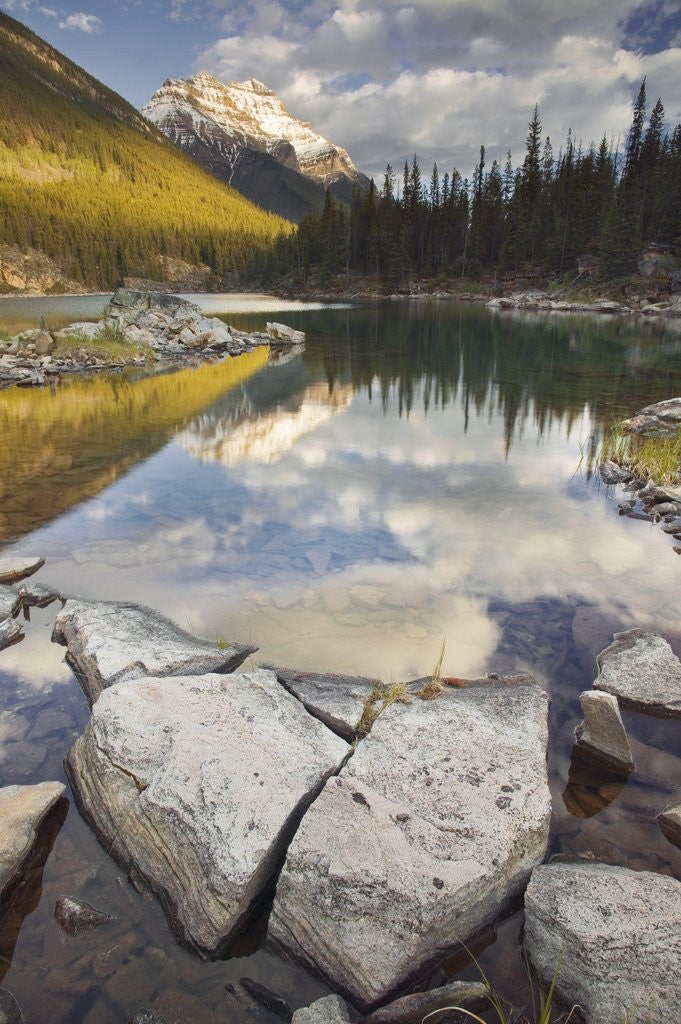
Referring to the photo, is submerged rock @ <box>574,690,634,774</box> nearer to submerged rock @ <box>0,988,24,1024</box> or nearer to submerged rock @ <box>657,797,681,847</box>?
submerged rock @ <box>657,797,681,847</box>

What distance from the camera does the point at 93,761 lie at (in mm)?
4125

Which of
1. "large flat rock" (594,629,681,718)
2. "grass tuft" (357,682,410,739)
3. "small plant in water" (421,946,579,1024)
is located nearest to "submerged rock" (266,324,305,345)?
"large flat rock" (594,629,681,718)

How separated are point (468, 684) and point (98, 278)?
157 meters

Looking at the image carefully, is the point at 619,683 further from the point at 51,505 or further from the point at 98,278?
the point at 98,278

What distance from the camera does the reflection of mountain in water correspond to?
1370 cm

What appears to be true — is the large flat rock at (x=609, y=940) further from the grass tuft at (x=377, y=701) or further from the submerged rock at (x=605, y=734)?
the grass tuft at (x=377, y=701)

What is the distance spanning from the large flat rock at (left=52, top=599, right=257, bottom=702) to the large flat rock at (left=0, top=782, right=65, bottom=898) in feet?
3.61

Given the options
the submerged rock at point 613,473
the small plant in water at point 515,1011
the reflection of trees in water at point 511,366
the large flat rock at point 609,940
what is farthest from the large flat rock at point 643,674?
the reflection of trees in water at point 511,366

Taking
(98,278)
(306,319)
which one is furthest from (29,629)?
(98,278)

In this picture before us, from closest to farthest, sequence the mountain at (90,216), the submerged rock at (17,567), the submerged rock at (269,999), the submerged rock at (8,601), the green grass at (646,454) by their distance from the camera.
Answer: the submerged rock at (269,999), the submerged rock at (8,601), the submerged rock at (17,567), the green grass at (646,454), the mountain at (90,216)

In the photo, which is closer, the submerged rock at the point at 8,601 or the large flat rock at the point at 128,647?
the large flat rock at the point at 128,647

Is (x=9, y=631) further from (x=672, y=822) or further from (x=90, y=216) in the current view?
(x=90, y=216)

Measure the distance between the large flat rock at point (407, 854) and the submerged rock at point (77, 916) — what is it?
3.61 ft

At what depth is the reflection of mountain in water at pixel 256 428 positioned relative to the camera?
539 inches
